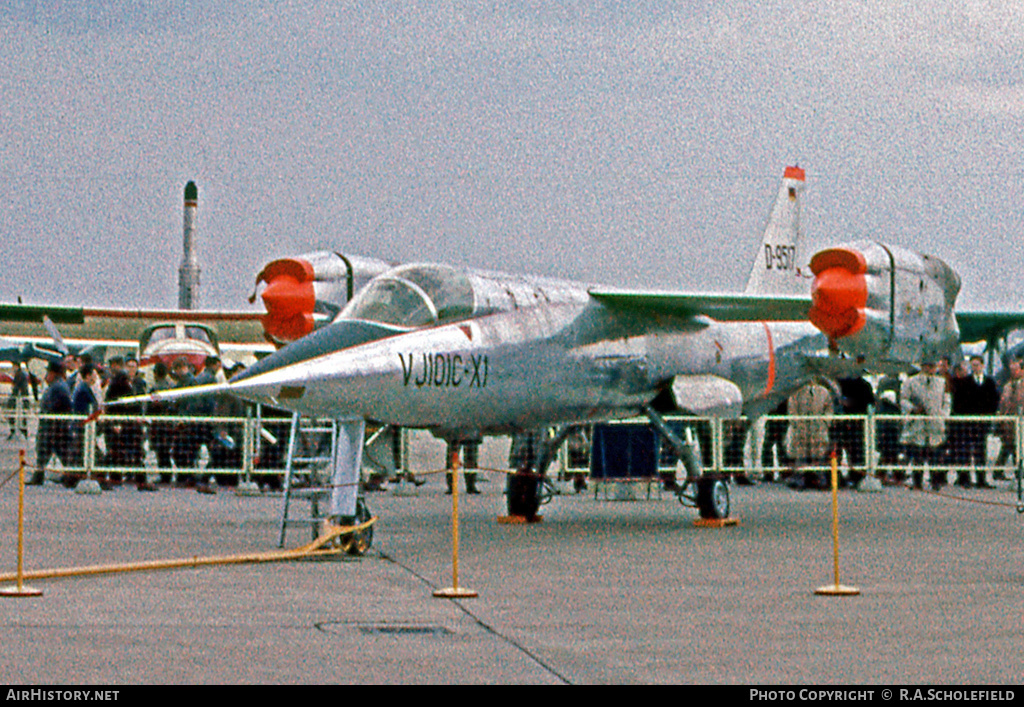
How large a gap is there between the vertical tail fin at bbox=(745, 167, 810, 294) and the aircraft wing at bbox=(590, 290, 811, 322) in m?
3.64

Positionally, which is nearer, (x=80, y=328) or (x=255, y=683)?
(x=255, y=683)

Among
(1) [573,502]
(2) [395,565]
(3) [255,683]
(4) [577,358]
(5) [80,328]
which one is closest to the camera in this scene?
(3) [255,683]

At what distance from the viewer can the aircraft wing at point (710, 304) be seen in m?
15.4

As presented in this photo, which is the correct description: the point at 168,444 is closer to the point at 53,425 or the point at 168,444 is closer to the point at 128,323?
the point at 53,425

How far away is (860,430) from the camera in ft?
72.5

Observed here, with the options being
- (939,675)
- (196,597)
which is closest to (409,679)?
(939,675)

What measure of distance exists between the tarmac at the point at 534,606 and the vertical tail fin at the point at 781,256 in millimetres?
5187

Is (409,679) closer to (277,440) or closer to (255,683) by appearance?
(255,683)

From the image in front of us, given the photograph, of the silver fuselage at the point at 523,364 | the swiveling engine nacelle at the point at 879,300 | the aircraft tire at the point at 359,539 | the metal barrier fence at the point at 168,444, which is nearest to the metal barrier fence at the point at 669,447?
the metal barrier fence at the point at 168,444

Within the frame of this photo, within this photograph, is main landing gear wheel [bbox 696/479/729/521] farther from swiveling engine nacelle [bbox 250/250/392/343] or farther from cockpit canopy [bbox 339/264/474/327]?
swiveling engine nacelle [bbox 250/250/392/343]

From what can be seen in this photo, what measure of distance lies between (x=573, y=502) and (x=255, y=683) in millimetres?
14158

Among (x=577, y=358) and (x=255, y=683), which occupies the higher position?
(x=577, y=358)

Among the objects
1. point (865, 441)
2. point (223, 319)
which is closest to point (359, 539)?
point (865, 441)

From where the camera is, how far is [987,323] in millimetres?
21484
